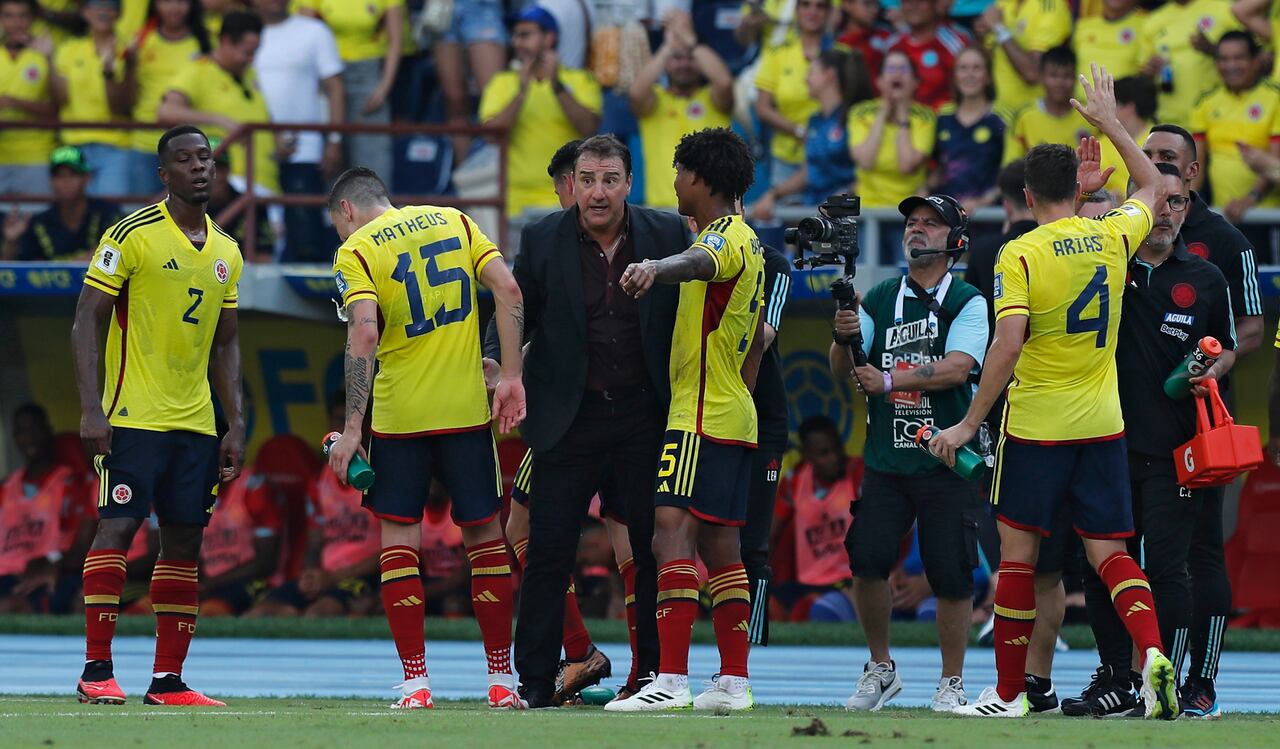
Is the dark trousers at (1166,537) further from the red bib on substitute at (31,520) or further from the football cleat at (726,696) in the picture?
the red bib on substitute at (31,520)

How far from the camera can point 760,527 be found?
9766 millimetres

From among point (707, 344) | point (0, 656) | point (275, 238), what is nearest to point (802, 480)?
point (275, 238)

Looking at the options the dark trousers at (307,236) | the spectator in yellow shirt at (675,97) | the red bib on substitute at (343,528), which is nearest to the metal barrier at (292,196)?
the dark trousers at (307,236)

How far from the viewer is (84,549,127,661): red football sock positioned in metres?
8.83

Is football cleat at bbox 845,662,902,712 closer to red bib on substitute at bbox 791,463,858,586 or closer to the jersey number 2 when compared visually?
the jersey number 2

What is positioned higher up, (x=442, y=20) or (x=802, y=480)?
(x=442, y=20)

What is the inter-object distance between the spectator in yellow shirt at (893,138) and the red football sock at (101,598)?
7650 millimetres

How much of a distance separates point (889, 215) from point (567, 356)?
633 centimetres

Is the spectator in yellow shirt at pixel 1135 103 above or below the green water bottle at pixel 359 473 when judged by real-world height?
above

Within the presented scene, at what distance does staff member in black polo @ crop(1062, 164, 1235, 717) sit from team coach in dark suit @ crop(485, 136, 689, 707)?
6.76 ft

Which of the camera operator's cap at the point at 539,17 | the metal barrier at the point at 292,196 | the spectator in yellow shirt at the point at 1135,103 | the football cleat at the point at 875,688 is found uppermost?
the camera operator's cap at the point at 539,17

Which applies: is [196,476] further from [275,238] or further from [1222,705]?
[275,238]

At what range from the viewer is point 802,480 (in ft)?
49.5

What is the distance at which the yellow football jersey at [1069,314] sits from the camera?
8328 millimetres
